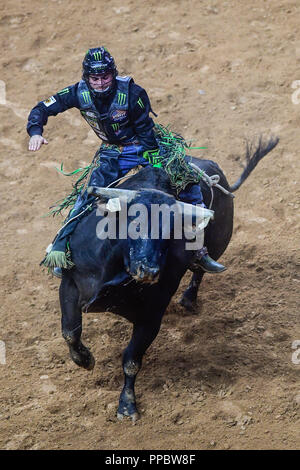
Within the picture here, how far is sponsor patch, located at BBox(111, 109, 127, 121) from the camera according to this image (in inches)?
191

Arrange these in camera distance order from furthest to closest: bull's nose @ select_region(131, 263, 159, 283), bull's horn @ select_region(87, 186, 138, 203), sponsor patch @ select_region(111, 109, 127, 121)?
sponsor patch @ select_region(111, 109, 127, 121) → bull's horn @ select_region(87, 186, 138, 203) → bull's nose @ select_region(131, 263, 159, 283)

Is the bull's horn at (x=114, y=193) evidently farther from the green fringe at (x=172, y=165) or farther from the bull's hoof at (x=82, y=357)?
the bull's hoof at (x=82, y=357)

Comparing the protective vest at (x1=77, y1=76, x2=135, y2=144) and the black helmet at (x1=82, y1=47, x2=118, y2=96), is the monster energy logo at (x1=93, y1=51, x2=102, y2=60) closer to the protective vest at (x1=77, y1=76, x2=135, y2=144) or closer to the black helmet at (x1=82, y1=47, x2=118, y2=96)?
the black helmet at (x1=82, y1=47, x2=118, y2=96)

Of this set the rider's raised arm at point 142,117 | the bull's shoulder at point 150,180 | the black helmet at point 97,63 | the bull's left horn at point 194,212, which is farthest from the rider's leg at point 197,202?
the black helmet at point 97,63

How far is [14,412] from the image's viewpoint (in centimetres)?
489

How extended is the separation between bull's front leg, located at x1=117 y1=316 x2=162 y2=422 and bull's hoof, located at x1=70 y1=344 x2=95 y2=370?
312 millimetres

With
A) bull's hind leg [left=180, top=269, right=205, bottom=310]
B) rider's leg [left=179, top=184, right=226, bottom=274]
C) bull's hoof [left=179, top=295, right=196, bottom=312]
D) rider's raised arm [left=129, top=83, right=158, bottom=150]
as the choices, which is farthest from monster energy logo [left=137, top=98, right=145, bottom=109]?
bull's hoof [left=179, top=295, right=196, bottom=312]

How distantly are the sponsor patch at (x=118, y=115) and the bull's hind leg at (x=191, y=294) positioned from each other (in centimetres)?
183

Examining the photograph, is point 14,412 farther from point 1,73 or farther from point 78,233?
point 1,73

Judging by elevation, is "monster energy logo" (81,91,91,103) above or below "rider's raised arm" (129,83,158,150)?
above

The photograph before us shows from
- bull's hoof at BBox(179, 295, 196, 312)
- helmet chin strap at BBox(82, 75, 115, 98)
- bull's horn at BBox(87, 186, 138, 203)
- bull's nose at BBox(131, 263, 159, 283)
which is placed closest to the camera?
bull's nose at BBox(131, 263, 159, 283)

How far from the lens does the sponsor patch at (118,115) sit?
4.84 meters

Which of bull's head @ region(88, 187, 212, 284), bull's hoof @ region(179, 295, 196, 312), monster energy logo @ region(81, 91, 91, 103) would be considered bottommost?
bull's hoof @ region(179, 295, 196, 312)

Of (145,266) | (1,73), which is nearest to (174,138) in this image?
(145,266)
